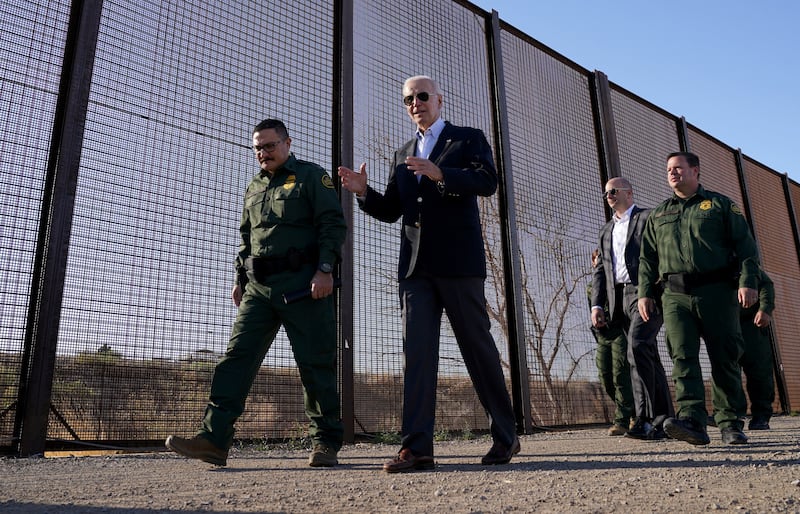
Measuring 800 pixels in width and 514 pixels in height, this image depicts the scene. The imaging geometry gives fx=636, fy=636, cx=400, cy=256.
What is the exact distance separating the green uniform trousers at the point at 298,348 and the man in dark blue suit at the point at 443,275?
1.33ft

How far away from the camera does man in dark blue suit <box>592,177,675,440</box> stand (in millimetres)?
4066

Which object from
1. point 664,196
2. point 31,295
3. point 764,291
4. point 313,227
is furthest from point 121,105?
point 664,196

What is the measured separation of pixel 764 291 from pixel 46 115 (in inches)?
174

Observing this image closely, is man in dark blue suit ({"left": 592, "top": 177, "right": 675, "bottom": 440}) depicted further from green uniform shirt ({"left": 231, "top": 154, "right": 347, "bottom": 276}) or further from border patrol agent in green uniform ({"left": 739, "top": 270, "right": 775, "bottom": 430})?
green uniform shirt ({"left": 231, "top": 154, "right": 347, "bottom": 276})

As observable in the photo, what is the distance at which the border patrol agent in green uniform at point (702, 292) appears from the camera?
335 centimetres

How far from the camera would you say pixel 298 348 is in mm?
2891

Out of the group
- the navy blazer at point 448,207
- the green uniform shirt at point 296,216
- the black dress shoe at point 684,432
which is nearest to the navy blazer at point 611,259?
the black dress shoe at point 684,432

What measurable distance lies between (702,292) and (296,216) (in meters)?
2.23

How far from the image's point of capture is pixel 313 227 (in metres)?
3.04

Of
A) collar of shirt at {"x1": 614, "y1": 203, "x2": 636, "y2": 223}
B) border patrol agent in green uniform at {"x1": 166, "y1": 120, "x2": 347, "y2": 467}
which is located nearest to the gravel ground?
border patrol agent in green uniform at {"x1": 166, "y1": 120, "x2": 347, "y2": 467}

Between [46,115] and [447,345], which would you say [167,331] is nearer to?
[46,115]

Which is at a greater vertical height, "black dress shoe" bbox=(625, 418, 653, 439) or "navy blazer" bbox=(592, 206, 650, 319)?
"navy blazer" bbox=(592, 206, 650, 319)

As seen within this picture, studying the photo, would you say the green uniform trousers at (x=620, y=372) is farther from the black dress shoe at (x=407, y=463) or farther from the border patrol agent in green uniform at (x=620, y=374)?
the black dress shoe at (x=407, y=463)

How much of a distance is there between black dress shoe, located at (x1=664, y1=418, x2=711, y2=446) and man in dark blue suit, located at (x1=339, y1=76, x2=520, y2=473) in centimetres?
87
